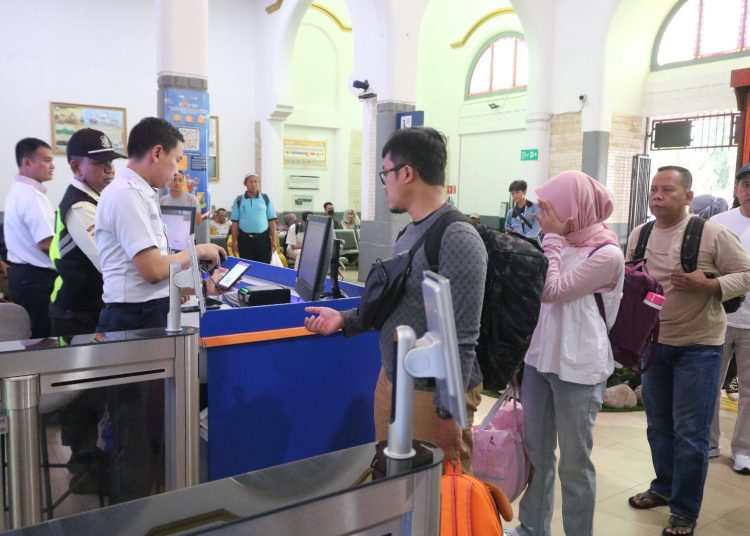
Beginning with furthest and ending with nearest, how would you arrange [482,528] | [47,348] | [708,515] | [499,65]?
1. [499,65]
2. [708,515]
3. [47,348]
4. [482,528]

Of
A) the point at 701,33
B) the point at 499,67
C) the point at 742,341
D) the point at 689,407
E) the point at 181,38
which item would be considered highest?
the point at 499,67

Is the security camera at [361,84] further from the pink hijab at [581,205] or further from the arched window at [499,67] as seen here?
the pink hijab at [581,205]

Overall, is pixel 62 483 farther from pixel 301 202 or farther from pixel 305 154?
pixel 305 154

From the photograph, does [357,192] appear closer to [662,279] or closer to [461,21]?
[461,21]

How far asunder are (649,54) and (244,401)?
913cm

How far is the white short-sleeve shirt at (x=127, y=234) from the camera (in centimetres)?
222

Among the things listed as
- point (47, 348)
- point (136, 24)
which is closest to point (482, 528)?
point (47, 348)

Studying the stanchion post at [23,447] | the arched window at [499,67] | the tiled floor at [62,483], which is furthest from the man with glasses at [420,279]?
the arched window at [499,67]

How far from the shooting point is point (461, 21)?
13805 mm

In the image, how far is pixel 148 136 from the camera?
7.87 ft

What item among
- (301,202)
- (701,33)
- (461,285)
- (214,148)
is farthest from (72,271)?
(301,202)

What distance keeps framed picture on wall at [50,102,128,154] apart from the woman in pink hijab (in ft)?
32.4

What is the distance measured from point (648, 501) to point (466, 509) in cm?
197

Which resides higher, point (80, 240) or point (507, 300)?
point (80, 240)
